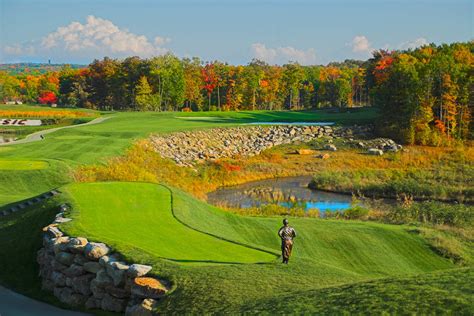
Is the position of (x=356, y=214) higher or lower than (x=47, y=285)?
lower

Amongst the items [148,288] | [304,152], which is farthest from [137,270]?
[304,152]

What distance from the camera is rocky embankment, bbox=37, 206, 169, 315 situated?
→ 12930 mm

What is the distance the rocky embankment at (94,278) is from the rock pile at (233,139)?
3107 cm

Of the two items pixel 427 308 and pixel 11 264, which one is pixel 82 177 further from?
pixel 427 308

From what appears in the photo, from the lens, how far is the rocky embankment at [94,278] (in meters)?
12.9

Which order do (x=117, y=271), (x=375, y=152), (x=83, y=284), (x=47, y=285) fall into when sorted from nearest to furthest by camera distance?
(x=117, y=271)
(x=83, y=284)
(x=47, y=285)
(x=375, y=152)

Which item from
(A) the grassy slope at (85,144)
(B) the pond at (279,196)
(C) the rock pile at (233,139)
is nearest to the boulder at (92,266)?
(A) the grassy slope at (85,144)

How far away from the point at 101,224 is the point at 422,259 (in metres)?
11.9

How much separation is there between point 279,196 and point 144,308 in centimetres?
2799

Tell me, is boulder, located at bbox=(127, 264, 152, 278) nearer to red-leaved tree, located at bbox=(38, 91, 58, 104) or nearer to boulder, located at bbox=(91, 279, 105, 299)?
boulder, located at bbox=(91, 279, 105, 299)

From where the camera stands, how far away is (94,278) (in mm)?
14391

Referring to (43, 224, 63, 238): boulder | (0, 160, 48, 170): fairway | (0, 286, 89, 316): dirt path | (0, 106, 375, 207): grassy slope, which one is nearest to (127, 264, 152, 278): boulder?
(0, 286, 89, 316): dirt path

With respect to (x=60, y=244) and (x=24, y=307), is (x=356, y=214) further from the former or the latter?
(x=24, y=307)

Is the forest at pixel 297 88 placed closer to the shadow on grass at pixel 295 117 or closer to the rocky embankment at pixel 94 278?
the shadow on grass at pixel 295 117
